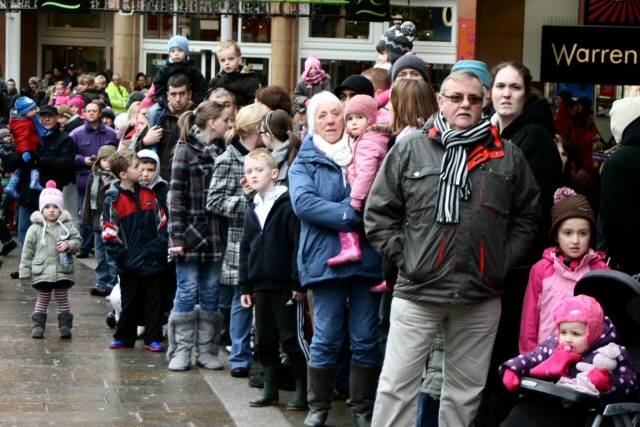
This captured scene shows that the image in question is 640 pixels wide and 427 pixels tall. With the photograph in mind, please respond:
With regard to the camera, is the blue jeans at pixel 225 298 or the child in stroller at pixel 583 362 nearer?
the child in stroller at pixel 583 362

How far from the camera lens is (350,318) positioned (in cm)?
856

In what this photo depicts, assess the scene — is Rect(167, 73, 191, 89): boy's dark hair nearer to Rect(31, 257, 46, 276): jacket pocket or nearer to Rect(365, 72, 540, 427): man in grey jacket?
Rect(31, 257, 46, 276): jacket pocket

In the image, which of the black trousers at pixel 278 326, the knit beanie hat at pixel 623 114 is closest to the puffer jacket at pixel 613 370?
the knit beanie hat at pixel 623 114

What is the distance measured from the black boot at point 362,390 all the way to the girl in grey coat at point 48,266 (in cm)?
416

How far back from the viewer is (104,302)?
14.1 metres

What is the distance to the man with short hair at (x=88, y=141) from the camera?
1744 cm

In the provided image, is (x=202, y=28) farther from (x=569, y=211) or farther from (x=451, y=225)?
(x=451, y=225)

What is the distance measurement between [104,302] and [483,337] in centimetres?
741

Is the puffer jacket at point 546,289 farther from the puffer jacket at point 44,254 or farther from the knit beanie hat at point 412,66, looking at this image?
the puffer jacket at point 44,254

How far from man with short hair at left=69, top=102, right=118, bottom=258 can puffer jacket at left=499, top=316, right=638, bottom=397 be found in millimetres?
11301

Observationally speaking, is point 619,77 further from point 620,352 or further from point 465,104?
point 620,352

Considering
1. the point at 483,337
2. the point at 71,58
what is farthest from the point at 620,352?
the point at 71,58

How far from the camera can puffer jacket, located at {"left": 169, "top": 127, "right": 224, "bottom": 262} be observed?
1040 centimetres

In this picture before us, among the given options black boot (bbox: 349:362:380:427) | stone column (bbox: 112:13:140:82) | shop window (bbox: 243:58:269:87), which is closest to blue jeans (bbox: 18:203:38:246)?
black boot (bbox: 349:362:380:427)
